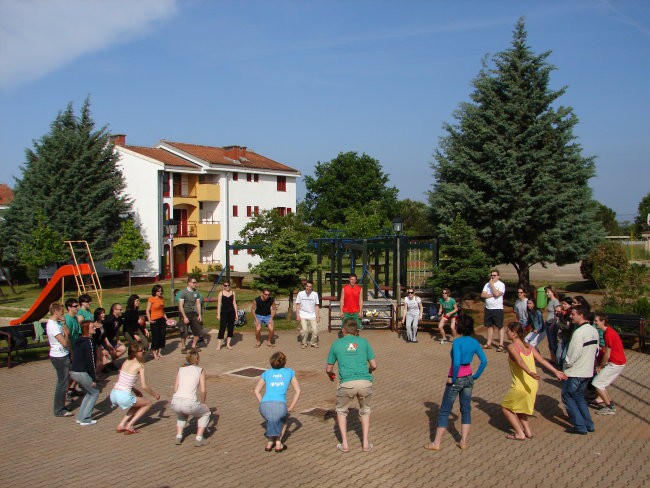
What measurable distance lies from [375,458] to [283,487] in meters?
1.42

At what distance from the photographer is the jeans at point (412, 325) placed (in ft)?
53.2

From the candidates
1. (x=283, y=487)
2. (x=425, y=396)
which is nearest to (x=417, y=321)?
(x=425, y=396)

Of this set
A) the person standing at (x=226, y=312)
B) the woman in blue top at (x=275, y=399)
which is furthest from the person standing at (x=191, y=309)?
the woman in blue top at (x=275, y=399)

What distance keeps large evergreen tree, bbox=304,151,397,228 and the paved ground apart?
58.7 meters

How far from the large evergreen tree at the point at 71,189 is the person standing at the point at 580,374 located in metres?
33.4

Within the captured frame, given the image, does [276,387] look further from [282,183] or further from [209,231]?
[282,183]

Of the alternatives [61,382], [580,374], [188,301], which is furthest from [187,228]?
[580,374]

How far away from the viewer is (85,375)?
965 centimetres

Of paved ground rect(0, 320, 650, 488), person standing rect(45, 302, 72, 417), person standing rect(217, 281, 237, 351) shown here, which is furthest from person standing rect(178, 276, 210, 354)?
person standing rect(45, 302, 72, 417)

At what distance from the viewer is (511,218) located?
22453 millimetres

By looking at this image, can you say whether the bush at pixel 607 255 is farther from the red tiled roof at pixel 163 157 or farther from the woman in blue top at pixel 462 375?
the red tiled roof at pixel 163 157

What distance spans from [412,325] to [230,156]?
38316 mm

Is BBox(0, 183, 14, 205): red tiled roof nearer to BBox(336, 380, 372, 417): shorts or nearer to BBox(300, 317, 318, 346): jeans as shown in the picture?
BBox(300, 317, 318, 346): jeans

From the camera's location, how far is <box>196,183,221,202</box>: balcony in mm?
46938
